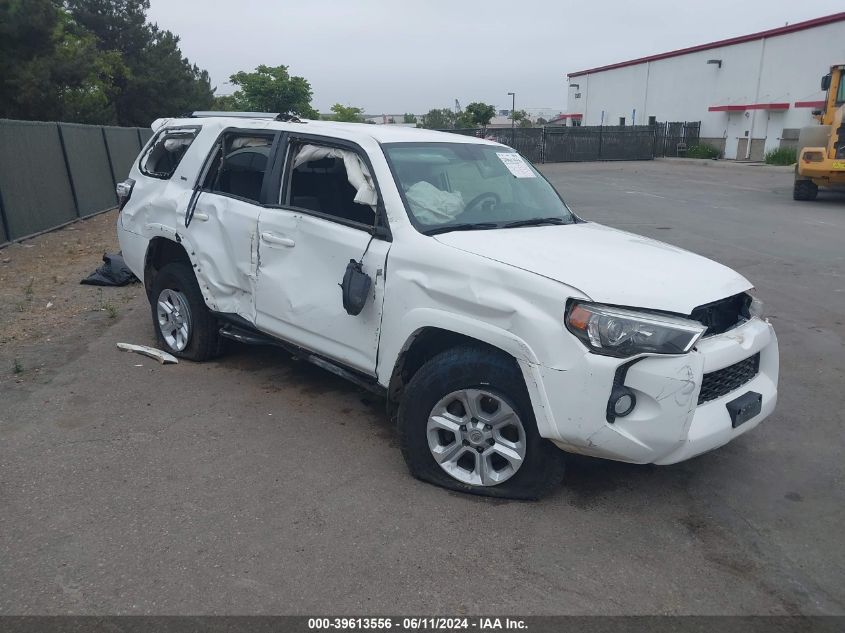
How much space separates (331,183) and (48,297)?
5437mm

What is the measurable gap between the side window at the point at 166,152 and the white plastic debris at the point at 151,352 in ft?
4.74

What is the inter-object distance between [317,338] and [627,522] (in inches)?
82.6

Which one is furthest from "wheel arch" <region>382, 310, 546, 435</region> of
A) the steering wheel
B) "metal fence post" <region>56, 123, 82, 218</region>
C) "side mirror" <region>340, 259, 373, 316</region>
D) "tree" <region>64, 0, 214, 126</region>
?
"tree" <region>64, 0, 214, 126</region>

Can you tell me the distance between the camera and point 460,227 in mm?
4051

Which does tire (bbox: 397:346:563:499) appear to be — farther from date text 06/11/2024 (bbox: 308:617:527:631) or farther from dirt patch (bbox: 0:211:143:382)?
dirt patch (bbox: 0:211:143:382)

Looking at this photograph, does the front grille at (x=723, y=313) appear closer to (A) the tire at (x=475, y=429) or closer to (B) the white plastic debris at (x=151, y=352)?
(A) the tire at (x=475, y=429)

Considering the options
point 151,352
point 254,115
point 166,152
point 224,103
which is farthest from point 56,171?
point 224,103

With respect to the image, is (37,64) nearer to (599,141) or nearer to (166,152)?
Result: (166,152)

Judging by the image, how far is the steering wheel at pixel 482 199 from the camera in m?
4.33

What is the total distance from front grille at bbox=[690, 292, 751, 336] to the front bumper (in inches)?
6.1

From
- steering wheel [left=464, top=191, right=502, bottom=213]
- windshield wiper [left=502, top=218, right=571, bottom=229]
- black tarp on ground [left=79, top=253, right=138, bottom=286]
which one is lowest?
black tarp on ground [left=79, top=253, right=138, bottom=286]

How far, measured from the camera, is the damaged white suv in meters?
3.20

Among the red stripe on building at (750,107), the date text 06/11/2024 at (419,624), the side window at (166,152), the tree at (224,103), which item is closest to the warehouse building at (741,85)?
the red stripe on building at (750,107)

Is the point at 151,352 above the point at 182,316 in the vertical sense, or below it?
below
